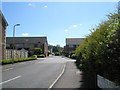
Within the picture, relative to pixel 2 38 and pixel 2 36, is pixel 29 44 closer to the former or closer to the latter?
pixel 2 36

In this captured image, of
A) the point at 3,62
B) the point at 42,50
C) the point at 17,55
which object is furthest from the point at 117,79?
the point at 42,50

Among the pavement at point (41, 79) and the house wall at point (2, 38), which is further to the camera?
the house wall at point (2, 38)

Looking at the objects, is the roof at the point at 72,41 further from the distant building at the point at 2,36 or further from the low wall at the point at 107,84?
the low wall at the point at 107,84

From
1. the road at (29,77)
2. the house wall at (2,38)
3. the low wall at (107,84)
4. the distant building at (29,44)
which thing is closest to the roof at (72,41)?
the distant building at (29,44)

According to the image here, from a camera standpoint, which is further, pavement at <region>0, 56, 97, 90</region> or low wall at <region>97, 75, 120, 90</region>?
pavement at <region>0, 56, 97, 90</region>

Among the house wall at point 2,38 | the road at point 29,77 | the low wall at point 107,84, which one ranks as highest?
the house wall at point 2,38

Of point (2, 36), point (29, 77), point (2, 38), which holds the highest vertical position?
point (2, 36)

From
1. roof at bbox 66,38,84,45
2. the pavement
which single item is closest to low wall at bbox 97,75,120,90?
the pavement

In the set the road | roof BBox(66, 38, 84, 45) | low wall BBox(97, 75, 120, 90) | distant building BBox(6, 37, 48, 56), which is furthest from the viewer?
roof BBox(66, 38, 84, 45)

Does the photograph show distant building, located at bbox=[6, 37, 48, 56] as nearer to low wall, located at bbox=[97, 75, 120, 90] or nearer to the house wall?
the house wall

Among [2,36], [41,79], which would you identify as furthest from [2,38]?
[41,79]

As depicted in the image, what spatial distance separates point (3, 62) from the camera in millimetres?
27422

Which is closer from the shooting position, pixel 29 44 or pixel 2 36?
pixel 2 36

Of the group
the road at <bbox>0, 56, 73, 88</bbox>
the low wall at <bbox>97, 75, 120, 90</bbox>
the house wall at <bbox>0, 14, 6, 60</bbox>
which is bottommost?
the road at <bbox>0, 56, 73, 88</bbox>
